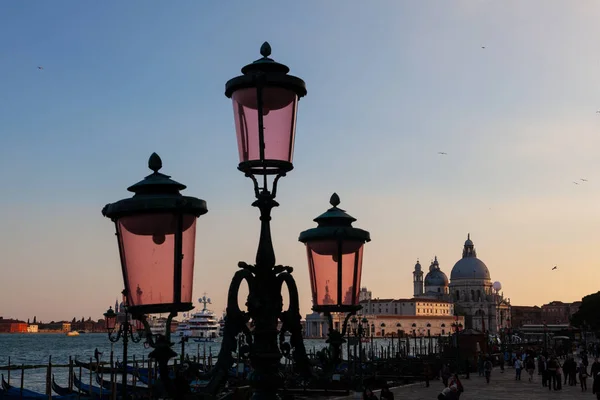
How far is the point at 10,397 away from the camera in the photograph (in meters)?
22.3

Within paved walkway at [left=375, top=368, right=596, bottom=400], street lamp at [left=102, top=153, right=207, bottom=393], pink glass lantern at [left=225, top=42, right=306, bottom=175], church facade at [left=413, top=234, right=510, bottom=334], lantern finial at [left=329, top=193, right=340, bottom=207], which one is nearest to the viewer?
street lamp at [left=102, top=153, right=207, bottom=393]

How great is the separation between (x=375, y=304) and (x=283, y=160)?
160024 millimetres

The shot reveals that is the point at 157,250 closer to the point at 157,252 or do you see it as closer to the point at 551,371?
the point at 157,252

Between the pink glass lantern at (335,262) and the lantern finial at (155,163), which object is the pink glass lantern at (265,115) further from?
the pink glass lantern at (335,262)

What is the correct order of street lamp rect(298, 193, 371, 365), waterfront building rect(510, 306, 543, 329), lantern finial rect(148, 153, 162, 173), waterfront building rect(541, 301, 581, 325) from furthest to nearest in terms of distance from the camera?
waterfront building rect(541, 301, 581, 325) → waterfront building rect(510, 306, 543, 329) → street lamp rect(298, 193, 371, 365) → lantern finial rect(148, 153, 162, 173)

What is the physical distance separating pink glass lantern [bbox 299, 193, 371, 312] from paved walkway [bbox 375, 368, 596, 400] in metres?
15.9

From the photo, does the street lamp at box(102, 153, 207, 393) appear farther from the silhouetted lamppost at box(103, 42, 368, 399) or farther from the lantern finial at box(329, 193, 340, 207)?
the lantern finial at box(329, 193, 340, 207)

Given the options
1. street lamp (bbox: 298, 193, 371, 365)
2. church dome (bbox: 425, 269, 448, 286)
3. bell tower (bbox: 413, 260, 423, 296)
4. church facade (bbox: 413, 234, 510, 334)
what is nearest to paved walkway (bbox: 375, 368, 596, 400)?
street lamp (bbox: 298, 193, 371, 365)

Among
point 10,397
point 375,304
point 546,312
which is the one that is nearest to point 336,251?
point 10,397

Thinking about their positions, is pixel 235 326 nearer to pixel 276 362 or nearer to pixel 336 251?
pixel 276 362

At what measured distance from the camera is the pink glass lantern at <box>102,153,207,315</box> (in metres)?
3.88

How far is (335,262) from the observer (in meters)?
5.25

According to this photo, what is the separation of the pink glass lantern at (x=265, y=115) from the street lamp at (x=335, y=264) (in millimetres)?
883

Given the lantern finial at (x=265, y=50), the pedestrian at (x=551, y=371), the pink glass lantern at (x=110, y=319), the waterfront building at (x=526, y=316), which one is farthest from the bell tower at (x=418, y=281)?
the lantern finial at (x=265, y=50)
